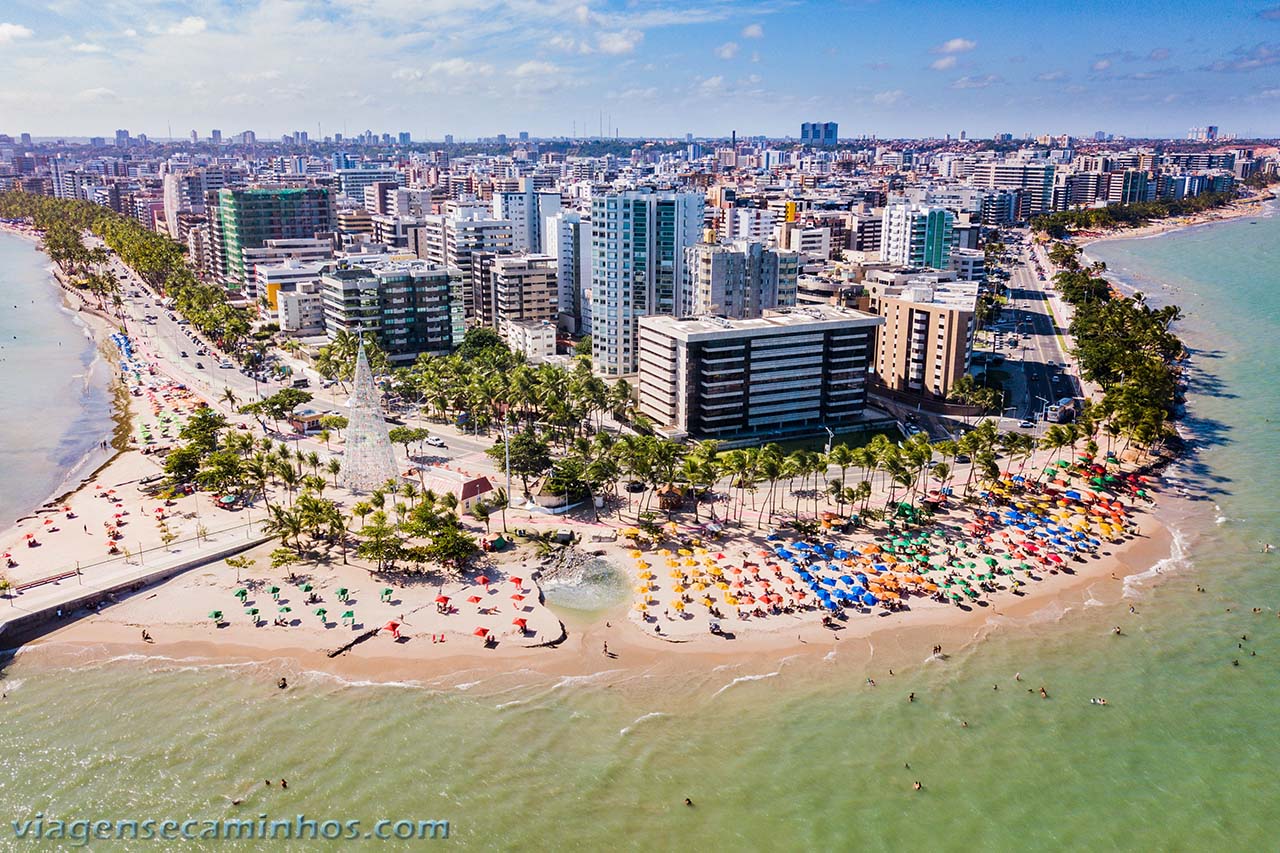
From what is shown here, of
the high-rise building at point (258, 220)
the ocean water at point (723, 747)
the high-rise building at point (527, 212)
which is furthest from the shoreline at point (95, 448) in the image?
the high-rise building at point (527, 212)

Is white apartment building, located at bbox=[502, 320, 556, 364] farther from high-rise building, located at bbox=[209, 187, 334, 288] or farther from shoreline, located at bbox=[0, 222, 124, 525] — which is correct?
high-rise building, located at bbox=[209, 187, 334, 288]

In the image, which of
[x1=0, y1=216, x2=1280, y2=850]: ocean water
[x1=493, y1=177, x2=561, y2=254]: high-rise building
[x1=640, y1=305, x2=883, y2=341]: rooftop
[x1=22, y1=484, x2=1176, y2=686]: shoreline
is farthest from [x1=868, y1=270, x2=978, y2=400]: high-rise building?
[x1=493, y1=177, x2=561, y2=254]: high-rise building

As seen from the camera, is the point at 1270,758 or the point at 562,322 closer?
the point at 1270,758

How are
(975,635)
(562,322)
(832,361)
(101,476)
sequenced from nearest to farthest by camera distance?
1. (975,635)
2. (101,476)
3. (832,361)
4. (562,322)

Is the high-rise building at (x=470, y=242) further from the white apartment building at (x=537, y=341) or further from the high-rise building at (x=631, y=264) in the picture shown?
the high-rise building at (x=631, y=264)

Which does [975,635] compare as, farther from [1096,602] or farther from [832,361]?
Answer: [832,361]

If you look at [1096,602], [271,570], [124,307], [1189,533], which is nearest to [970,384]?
[1189,533]
